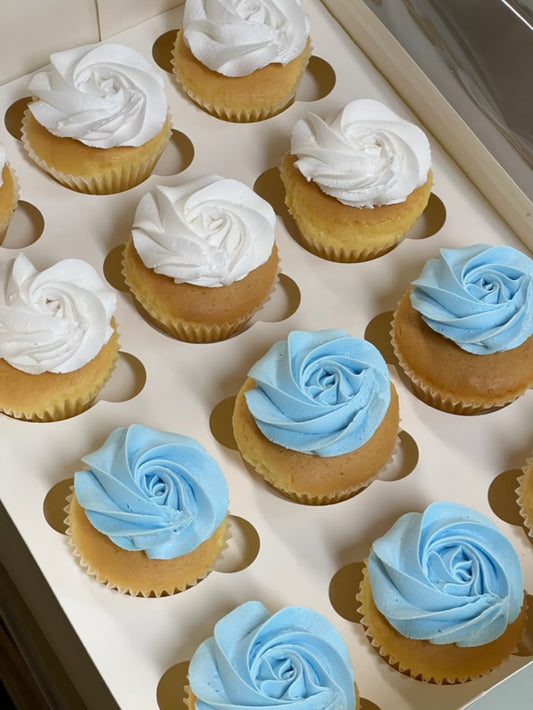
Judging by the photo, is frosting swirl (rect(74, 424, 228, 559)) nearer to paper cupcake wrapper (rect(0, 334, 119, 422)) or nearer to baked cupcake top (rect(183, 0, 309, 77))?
paper cupcake wrapper (rect(0, 334, 119, 422))

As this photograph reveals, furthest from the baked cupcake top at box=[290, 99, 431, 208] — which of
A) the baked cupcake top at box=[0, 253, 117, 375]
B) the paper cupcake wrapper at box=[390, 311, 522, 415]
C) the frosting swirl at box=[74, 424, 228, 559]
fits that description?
the frosting swirl at box=[74, 424, 228, 559]

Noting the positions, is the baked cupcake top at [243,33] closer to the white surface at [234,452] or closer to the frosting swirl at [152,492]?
the white surface at [234,452]

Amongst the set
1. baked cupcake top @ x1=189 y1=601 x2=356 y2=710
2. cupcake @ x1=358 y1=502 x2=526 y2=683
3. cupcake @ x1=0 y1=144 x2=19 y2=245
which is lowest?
cupcake @ x1=0 y1=144 x2=19 y2=245

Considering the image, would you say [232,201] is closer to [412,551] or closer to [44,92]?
[44,92]

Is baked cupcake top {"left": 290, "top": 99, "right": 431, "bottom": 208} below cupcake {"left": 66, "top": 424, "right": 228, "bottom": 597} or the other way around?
the other way around

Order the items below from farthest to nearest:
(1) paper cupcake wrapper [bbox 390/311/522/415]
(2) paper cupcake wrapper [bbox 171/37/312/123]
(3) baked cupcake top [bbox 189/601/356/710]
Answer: (2) paper cupcake wrapper [bbox 171/37/312/123], (1) paper cupcake wrapper [bbox 390/311/522/415], (3) baked cupcake top [bbox 189/601/356/710]

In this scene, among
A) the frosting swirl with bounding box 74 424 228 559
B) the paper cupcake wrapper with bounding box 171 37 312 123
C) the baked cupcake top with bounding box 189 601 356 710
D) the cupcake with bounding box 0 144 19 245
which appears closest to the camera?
the baked cupcake top with bounding box 189 601 356 710

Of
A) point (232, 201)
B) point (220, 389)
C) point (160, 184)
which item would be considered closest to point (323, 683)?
point (220, 389)

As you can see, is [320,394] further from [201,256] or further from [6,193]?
[6,193]
